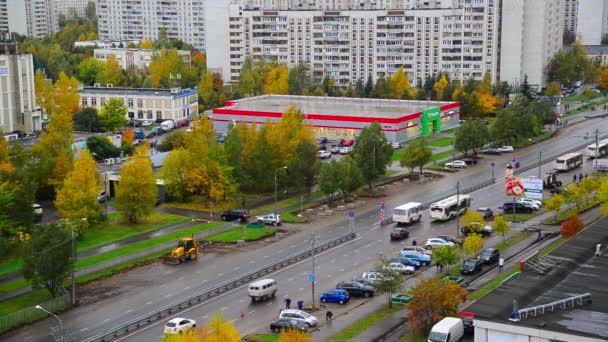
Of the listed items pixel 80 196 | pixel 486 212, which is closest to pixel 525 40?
pixel 486 212

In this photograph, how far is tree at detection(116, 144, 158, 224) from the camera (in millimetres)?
45656

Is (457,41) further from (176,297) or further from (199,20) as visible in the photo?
(176,297)

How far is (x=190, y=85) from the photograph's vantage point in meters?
106

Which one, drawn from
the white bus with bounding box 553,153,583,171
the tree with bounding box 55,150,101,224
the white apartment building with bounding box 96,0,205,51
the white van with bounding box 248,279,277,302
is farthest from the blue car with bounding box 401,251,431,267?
the white apartment building with bounding box 96,0,205,51

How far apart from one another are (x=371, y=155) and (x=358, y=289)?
68.0 feet

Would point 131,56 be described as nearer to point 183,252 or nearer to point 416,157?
point 416,157

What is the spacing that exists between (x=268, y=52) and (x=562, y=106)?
37.0m

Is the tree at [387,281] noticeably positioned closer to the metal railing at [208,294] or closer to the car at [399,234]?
the metal railing at [208,294]

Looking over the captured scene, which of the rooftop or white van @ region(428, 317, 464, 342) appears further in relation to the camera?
white van @ region(428, 317, 464, 342)

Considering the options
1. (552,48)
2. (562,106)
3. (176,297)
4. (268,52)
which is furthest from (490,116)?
(176,297)

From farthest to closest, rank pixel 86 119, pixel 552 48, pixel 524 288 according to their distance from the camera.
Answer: pixel 552 48 < pixel 86 119 < pixel 524 288

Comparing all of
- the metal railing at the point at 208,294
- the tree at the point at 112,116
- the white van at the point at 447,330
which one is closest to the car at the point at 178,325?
the metal railing at the point at 208,294

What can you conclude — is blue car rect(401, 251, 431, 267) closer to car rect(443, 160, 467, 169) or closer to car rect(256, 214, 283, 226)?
car rect(256, 214, 283, 226)

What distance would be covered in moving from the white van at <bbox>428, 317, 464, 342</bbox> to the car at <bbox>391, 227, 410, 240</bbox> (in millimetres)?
→ 14257
